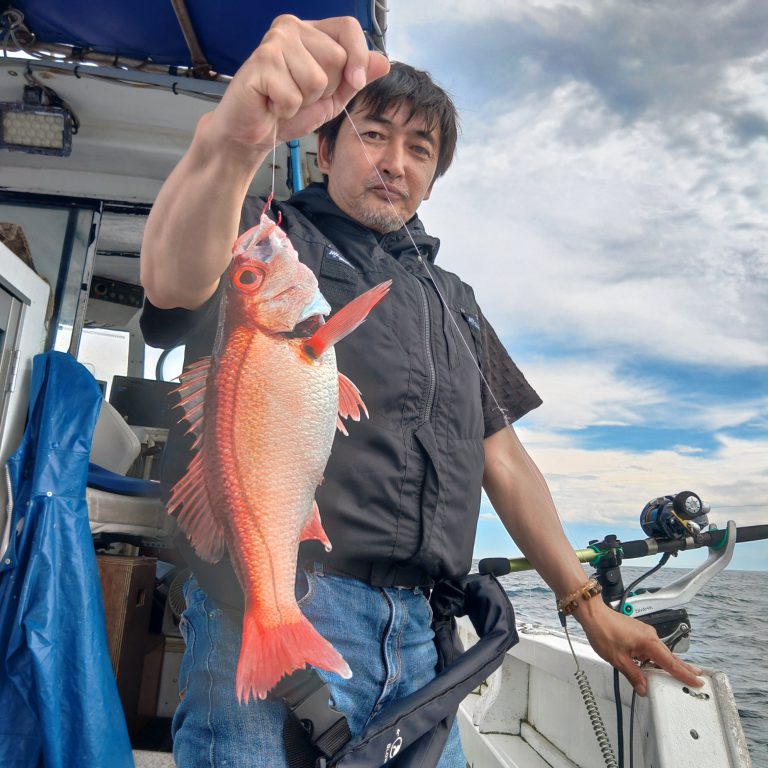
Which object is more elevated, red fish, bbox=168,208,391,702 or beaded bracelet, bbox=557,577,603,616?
red fish, bbox=168,208,391,702

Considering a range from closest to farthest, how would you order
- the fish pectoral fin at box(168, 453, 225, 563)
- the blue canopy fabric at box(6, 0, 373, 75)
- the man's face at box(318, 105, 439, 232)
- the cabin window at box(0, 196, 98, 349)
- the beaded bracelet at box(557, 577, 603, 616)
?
the fish pectoral fin at box(168, 453, 225, 563) < the man's face at box(318, 105, 439, 232) < the beaded bracelet at box(557, 577, 603, 616) < the blue canopy fabric at box(6, 0, 373, 75) < the cabin window at box(0, 196, 98, 349)

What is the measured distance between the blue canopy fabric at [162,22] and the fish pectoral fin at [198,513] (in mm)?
2891

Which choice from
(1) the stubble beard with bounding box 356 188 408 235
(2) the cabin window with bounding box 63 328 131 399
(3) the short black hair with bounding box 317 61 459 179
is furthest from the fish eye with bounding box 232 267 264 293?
(2) the cabin window with bounding box 63 328 131 399

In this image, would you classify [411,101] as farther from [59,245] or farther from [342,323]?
[59,245]

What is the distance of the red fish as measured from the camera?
0.86 metres

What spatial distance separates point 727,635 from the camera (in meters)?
13.5

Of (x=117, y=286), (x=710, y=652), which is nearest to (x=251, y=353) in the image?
(x=117, y=286)

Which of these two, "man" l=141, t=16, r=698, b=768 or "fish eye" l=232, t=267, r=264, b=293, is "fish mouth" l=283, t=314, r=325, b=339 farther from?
"man" l=141, t=16, r=698, b=768

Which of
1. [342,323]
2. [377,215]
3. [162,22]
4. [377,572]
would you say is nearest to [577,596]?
[377,572]

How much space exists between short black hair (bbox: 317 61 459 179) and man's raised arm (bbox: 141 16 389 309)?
65cm

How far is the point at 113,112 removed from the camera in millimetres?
3613

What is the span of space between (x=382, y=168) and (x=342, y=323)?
0.74 m

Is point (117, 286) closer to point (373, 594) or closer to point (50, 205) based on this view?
point (50, 205)

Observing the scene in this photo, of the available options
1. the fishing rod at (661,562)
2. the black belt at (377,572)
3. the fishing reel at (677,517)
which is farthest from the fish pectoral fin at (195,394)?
the fishing reel at (677,517)
